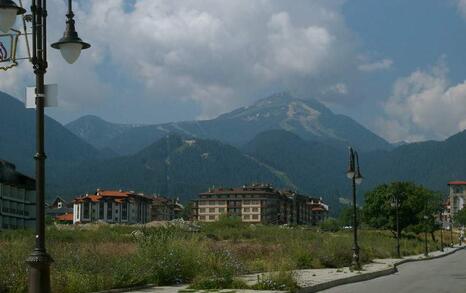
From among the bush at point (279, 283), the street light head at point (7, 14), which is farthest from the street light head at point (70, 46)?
the bush at point (279, 283)

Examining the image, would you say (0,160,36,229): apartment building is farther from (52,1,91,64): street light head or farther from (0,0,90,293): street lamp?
(52,1,91,64): street light head

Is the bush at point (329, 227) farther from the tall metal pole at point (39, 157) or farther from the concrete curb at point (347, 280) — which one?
the tall metal pole at point (39, 157)

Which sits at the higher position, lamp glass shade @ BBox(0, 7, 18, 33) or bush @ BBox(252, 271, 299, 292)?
lamp glass shade @ BBox(0, 7, 18, 33)

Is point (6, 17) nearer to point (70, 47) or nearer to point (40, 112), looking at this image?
point (70, 47)

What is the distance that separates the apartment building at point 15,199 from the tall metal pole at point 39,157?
8936cm

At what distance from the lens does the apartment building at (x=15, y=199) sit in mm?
98625

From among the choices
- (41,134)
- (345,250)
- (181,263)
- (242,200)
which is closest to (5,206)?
(345,250)

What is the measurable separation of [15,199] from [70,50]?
323ft

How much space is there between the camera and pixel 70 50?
1001cm

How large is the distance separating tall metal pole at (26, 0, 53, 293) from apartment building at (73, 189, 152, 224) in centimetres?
16144

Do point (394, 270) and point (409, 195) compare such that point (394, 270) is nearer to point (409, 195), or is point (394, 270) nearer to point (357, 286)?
point (357, 286)

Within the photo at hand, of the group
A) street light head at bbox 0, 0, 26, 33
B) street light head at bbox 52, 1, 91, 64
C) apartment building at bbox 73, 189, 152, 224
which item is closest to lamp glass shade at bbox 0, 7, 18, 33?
street light head at bbox 0, 0, 26, 33

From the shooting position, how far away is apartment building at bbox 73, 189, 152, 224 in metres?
174

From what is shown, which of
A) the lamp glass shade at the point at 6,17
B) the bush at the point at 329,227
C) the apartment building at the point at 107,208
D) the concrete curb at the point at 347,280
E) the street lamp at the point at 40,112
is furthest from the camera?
the apartment building at the point at 107,208
